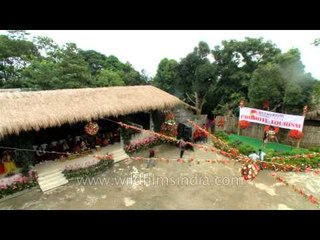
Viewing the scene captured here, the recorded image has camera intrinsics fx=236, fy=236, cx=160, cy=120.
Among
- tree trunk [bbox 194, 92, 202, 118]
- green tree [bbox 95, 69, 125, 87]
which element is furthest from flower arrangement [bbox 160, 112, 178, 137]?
green tree [bbox 95, 69, 125, 87]

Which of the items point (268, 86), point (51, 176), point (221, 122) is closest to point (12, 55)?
point (51, 176)

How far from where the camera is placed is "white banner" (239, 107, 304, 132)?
15139mm

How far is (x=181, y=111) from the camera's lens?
20.5 meters

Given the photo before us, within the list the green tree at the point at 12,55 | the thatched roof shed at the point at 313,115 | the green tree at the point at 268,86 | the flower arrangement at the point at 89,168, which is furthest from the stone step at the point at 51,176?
the green tree at the point at 12,55

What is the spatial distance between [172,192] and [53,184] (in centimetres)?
589

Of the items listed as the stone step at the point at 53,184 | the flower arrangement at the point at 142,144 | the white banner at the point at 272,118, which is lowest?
the stone step at the point at 53,184

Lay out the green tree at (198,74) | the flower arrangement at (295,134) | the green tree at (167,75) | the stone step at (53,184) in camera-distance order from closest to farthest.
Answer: the stone step at (53,184) < the flower arrangement at (295,134) < the green tree at (198,74) < the green tree at (167,75)

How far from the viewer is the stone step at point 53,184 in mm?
11334

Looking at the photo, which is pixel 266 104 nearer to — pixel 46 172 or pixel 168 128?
pixel 168 128

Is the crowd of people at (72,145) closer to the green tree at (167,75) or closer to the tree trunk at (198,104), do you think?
the tree trunk at (198,104)

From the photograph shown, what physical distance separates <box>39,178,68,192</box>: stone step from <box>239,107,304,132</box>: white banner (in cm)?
1270

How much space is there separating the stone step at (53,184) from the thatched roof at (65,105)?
2.84 m

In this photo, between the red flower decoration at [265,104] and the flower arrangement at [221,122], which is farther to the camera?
the flower arrangement at [221,122]

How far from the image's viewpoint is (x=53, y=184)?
11.6 meters
